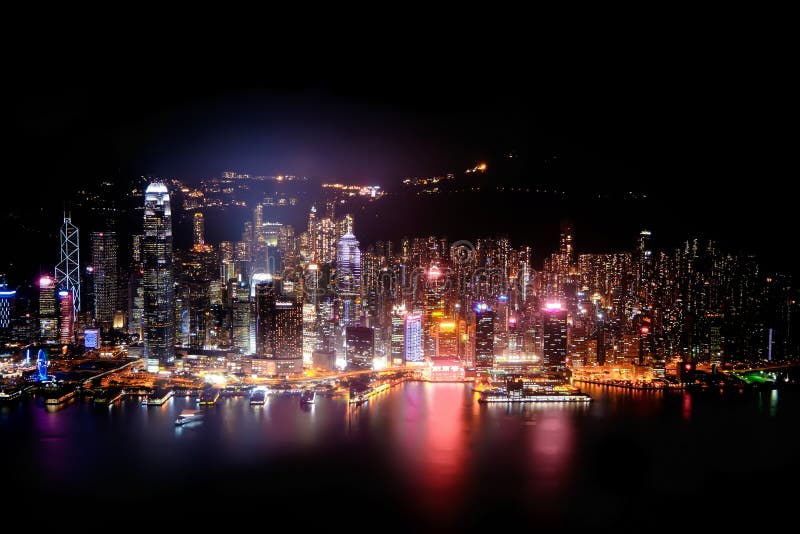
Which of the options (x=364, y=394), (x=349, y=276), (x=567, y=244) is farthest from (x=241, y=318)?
(x=567, y=244)

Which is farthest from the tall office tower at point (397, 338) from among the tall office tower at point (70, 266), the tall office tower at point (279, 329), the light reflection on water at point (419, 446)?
the tall office tower at point (70, 266)

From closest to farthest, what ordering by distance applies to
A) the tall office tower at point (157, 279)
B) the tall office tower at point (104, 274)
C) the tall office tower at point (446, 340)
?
the tall office tower at point (157, 279)
the tall office tower at point (446, 340)
the tall office tower at point (104, 274)

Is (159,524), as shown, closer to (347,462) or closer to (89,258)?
(347,462)

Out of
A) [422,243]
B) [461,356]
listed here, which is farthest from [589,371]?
[422,243]

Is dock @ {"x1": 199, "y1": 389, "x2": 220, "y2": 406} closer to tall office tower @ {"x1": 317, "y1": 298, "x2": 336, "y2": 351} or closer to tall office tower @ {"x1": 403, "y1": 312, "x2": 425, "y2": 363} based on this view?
tall office tower @ {"x1": 317, "y1": 298, "x2": 336, "y2": 351}

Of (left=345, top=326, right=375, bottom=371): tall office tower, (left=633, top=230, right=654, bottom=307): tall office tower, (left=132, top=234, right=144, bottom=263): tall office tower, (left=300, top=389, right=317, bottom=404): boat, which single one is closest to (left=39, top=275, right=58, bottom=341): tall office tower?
(left=132, top=234, right=144, bottom=263): tall office tower

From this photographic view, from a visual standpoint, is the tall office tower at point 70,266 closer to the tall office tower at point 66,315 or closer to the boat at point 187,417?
the tall office tower at point 66,315

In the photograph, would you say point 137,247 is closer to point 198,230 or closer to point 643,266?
point 198,230
